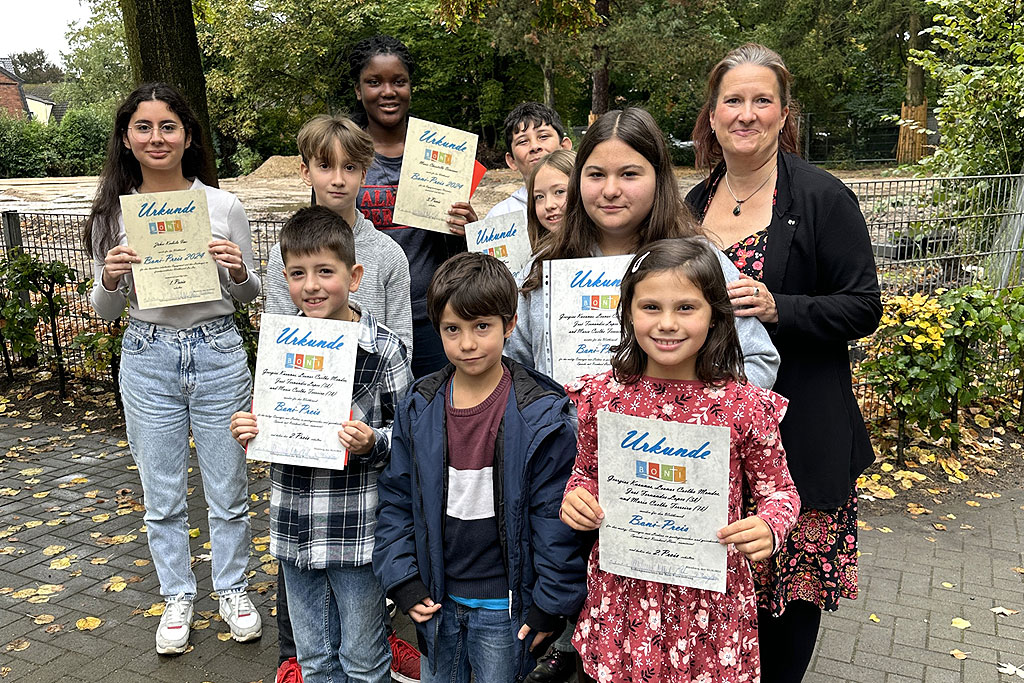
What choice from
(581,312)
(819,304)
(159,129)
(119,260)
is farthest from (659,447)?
(159,129)

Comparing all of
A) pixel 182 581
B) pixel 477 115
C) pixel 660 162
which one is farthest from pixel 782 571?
pixel 477 115

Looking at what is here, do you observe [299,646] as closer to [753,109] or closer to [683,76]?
[753,109]

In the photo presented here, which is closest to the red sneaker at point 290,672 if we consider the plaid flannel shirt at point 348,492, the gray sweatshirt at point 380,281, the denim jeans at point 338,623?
the denim jeans at point 338,623

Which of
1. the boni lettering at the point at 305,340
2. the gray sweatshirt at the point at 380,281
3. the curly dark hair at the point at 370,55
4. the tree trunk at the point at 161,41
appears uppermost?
the tree trunk at the point at 161,41

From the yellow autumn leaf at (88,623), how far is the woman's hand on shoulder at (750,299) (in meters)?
3.48

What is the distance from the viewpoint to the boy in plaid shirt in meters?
3.01

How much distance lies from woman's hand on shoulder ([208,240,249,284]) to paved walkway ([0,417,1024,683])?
1722mm

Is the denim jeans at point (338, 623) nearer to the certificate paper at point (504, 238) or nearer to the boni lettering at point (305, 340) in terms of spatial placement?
the boni lettering at point (305, 340)

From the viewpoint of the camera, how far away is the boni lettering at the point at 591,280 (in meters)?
2.66

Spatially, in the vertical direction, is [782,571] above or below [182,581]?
above

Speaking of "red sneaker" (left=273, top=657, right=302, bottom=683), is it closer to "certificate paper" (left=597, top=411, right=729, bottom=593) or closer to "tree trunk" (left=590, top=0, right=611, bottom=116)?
"certificate paper" (left=597, top=411, right=729, bottom=593)

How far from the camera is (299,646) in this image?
3127 mm

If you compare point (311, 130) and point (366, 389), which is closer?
point (366, 389)

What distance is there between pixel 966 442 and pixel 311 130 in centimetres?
541
